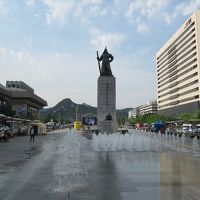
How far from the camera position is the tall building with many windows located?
105m

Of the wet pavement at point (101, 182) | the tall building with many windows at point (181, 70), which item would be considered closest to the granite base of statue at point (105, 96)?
the wet pavement at point (101, 182)

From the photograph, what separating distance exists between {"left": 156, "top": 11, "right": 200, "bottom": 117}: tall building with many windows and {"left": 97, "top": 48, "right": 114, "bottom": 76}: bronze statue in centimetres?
6772

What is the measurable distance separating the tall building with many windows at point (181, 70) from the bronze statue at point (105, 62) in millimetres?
67716

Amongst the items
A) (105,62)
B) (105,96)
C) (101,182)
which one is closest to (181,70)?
(105,62)

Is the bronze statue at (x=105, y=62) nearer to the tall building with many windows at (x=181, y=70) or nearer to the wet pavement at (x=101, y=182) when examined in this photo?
the wet pavement at (x=101, y=182)

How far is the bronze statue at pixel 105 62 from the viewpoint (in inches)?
1576

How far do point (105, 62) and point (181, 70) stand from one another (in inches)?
3442

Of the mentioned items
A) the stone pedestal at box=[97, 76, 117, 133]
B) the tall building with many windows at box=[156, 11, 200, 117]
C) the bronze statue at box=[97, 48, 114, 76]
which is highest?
the tall building with many windows at box=[156, 11, 200, 117]

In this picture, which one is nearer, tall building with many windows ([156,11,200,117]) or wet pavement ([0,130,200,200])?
wet pavement ([0,130,200,200])

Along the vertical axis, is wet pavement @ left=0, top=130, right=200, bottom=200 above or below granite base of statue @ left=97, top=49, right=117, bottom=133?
below

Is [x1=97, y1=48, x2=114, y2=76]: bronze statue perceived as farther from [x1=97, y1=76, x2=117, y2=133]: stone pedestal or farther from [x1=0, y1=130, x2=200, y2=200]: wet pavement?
[x1=0, y1=130, x2=200, y2=200]: wet pavement

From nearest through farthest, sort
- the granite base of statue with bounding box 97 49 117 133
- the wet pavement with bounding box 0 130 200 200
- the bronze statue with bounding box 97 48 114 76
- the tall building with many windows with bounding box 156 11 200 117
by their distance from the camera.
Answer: the wet pavement with bounding box 0 130 200 200 < the granite base of statue with bounding box 97 49 117 133 < the bronze statue with bounding box 97 48 114 76 < the tall building with many windows with bounding box 156 11 200 117

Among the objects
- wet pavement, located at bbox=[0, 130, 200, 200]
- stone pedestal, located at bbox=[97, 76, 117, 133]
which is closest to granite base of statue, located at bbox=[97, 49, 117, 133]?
stone pedestal, located at bbox=[97, 76, 117, 133]

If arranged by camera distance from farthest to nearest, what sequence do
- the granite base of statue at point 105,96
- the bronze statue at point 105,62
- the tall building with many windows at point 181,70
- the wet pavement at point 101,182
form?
the tall building with many windows at point 181,70, the bronze statue at point 105,62, the granite base of statue at point 105,96, the wet pavement at point 101,182
